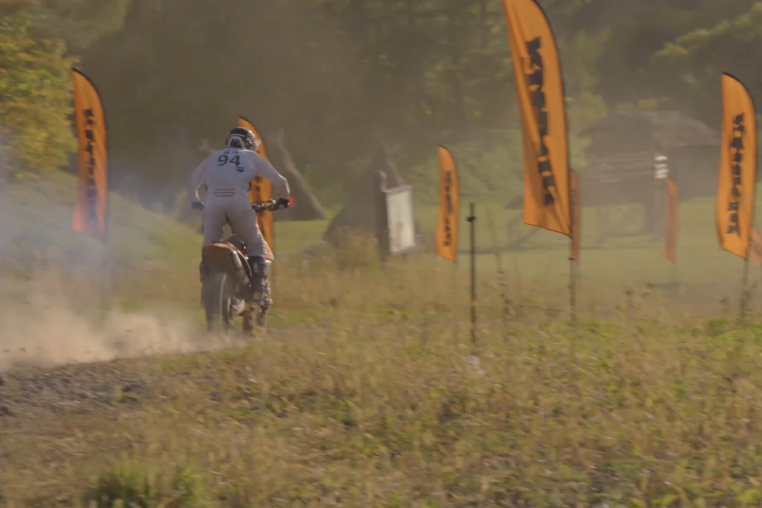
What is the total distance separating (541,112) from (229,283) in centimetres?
328

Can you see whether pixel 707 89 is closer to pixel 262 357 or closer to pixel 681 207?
pixel 681 207

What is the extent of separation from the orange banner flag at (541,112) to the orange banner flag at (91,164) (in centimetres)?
574

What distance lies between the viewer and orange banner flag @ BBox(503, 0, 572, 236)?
8766mm

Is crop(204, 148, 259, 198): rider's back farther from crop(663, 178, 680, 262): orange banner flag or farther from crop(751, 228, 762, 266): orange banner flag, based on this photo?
crop(663, 178, 680, 262): orange banner flag

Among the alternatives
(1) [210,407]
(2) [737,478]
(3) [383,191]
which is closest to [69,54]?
(3) [383,191]

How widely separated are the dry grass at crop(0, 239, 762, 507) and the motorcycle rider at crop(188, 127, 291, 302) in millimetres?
1089

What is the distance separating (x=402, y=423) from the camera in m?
6.68

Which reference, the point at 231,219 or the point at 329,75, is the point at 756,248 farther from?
the point at 329,75

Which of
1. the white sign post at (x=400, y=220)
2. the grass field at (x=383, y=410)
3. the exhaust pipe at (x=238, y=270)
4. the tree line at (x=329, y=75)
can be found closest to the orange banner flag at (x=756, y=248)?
the grass field at (x=383, y=410)

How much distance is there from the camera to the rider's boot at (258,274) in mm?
9844

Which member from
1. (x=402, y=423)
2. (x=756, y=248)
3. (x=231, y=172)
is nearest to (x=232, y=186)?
(x=231, y=172)

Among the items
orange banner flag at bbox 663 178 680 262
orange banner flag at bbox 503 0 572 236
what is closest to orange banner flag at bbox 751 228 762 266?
orange banner flag at bbox 663 178 680 262

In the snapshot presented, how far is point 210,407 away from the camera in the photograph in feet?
23.1

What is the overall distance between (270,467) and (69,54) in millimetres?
34190
